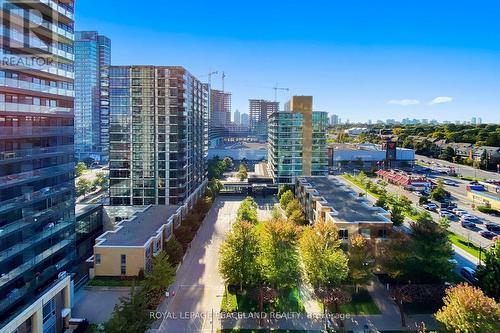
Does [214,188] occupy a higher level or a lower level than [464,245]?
higher

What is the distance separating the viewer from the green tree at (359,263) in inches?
995

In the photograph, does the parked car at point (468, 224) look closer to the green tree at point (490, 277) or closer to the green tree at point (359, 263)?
the green tree at point (490, 277)

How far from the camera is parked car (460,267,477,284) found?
92.1ft

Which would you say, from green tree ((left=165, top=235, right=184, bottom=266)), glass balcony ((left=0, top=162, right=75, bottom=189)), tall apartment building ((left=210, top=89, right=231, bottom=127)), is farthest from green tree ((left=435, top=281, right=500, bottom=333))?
tall apartment building ((left=210, top=89, right=231, bottom=127))

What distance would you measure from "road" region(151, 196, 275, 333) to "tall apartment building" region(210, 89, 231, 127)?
12221 cm

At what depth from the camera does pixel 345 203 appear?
37281 millimetres

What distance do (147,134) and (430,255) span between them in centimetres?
3087

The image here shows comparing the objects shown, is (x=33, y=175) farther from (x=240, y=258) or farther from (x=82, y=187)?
(x=82, y=187)

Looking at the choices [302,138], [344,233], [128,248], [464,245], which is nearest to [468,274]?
[464,245]

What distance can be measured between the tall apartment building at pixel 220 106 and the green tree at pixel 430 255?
136 meters

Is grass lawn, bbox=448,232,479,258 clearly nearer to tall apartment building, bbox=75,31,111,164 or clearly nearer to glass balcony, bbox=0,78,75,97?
glass balcony, bbox=0,78,75,97

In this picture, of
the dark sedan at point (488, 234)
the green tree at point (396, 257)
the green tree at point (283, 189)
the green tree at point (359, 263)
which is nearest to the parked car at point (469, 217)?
the dark sedan at point (488, 234)

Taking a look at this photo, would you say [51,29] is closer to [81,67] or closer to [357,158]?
[357,158]

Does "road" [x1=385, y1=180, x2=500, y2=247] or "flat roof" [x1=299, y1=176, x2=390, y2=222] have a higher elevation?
"flat roof" [x1=299, y1=176, x2=390, y2=222]
